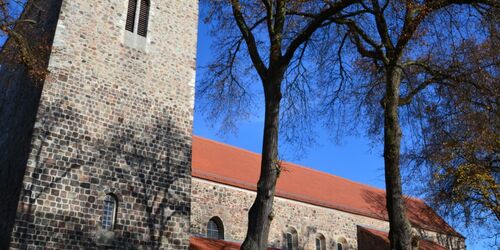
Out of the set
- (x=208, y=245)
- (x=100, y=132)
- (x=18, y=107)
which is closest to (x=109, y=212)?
(x=100, y=132)

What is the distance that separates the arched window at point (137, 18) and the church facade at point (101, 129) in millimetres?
32

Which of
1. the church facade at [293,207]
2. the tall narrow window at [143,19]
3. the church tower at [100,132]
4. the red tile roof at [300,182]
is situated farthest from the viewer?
the red tile roof at [300,182]

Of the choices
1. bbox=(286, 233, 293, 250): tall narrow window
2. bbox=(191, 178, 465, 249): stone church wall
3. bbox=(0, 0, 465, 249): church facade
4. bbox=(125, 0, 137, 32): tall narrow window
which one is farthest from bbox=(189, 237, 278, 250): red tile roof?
bbox=(125, 0, 137, 32): tall narrow window

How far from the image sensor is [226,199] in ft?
59.8

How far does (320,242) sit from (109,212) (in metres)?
11.6

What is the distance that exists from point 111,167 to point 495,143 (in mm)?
9977

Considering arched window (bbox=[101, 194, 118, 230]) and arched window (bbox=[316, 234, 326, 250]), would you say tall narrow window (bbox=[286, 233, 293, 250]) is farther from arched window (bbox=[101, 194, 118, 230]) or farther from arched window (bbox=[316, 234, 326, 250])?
arched window (bbox=[101, 194, 118, 230])

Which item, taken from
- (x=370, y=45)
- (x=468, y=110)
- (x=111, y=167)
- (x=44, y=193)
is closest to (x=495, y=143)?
(x=468, y=110)

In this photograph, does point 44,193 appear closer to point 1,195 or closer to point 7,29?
point 1,195

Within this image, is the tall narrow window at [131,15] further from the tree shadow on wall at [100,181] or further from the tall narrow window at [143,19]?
the tree shadow on wall at [100,181]

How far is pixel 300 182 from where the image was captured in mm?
22828

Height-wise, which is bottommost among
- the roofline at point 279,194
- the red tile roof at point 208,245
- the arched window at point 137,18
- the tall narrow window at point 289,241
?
the red tile roof at point 208,245

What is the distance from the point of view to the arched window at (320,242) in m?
21.1

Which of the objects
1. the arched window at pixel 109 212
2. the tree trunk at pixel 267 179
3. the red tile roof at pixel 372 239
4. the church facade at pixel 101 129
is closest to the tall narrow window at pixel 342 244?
the red tile roof at pixel 372 239
